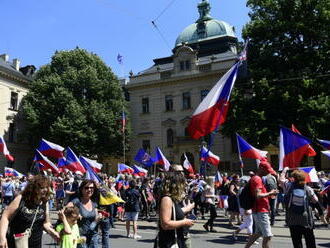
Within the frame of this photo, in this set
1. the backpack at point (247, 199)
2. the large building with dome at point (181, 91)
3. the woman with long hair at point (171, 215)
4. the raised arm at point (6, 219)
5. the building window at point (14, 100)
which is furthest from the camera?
the building window at point (14, 100)

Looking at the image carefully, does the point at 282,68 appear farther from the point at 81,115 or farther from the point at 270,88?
the point at 81,115

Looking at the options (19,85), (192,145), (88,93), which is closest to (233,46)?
(192,145)

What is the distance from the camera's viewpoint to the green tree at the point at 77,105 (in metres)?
38.7

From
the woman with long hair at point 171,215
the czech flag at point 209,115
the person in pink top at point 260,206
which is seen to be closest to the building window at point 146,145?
the czech flag at point 209,115

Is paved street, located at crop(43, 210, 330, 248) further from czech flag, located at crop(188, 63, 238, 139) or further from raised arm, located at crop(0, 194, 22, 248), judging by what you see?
raised arm, located at crop(0, 194, 22, 248)

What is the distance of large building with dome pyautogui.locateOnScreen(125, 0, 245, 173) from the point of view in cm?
4106

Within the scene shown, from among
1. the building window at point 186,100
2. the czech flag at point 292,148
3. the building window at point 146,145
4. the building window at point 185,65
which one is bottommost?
the czech flag at point 292,148

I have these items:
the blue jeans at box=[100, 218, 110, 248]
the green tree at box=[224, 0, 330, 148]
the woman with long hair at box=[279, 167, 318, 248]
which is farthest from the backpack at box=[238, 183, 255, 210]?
the green tree at box=[224, 0, 330, 148]

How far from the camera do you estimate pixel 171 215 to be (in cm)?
471

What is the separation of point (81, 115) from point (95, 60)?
7344mm

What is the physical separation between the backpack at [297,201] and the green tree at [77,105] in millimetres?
32630

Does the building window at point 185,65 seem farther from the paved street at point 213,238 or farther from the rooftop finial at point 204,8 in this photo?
the paved street at point 213,238

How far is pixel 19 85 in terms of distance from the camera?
46.6 meters

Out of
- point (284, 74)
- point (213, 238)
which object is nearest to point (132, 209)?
point (213, 238)
